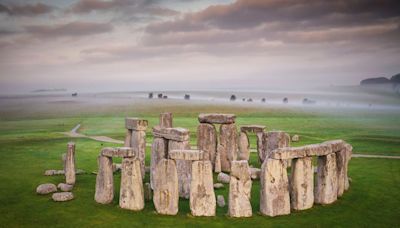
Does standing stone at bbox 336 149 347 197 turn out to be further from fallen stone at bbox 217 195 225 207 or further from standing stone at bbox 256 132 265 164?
standing stone at bbox 256 132 265 164

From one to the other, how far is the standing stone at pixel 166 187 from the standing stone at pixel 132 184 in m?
0.80

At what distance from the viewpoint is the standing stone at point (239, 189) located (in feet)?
46.2

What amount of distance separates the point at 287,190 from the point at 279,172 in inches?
31.7

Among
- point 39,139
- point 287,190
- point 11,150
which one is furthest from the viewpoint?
point 39,139

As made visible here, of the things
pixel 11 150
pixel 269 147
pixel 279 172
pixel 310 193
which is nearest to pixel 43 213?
pixel 279 172

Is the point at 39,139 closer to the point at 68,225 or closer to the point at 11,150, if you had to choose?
the point at 11,150

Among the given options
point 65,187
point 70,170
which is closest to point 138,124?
point 70,170

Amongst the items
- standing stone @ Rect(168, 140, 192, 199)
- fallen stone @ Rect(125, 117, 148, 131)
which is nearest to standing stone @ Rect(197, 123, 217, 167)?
fallen stone @ Rect(125, 117, 148, 131)

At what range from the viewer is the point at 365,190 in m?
18.1

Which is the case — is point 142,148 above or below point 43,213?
above

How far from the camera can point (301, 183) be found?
15148mm

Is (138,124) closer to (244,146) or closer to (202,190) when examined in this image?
(244,146)

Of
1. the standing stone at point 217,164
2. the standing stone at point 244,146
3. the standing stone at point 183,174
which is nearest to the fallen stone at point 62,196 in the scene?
the standing stone at point 183,174

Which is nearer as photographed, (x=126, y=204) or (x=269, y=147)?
(x=126, y=204)
